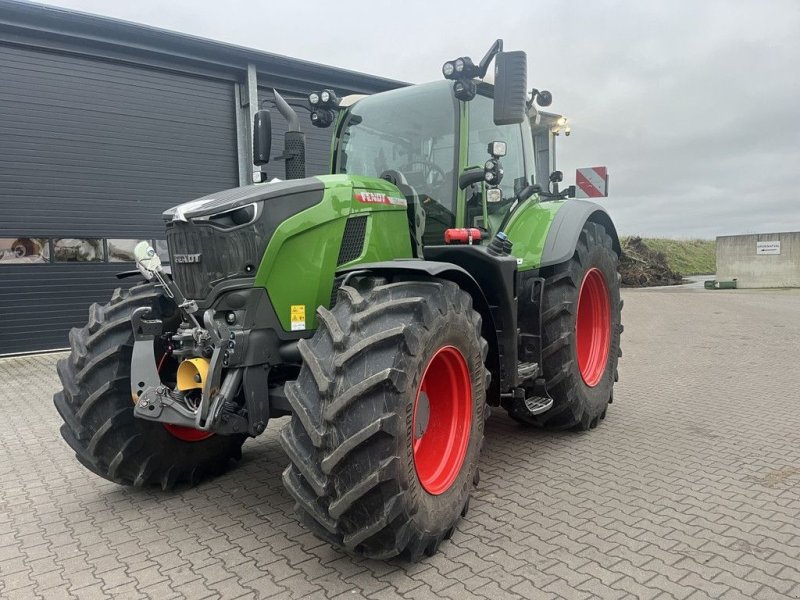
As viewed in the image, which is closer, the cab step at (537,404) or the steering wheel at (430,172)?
the steering wheel at (430,172)

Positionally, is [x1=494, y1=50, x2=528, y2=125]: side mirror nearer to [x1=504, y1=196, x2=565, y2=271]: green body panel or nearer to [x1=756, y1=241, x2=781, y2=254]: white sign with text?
[x1=504, y1=196, x2=565, y2=271]: green body panel

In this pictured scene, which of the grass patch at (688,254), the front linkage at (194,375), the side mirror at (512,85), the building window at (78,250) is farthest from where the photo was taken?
the grass patch at (688,254)

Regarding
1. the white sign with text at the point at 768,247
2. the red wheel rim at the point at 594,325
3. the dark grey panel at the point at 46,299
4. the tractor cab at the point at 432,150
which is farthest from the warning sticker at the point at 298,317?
the white sign with text at the point at 768,247

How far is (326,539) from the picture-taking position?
2766 mm

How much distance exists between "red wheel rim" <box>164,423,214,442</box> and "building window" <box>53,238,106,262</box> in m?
7.30

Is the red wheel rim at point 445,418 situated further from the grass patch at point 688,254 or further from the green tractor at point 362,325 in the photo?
the grass patch at point 688,254

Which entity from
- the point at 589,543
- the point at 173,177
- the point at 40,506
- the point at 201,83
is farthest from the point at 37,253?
the point at 589,543

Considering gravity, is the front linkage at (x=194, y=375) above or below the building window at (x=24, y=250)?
below

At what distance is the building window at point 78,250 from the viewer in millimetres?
9844

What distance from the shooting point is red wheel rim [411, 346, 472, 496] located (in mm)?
3320

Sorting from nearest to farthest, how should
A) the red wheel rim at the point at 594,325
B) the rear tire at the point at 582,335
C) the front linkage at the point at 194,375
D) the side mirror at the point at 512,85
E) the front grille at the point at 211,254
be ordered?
the front linkage at the point at 194,375 < the front grille at the point at 211,254 < the side mirror at the point at 512,85 < the rear tire at the point at 582,335 < the red wheel rim at the point at 594,325

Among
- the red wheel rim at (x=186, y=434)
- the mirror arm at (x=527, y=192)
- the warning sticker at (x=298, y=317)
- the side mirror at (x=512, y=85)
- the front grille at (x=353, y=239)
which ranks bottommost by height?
the red wheel rim at (x=186, y=434)

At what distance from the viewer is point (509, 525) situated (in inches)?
134

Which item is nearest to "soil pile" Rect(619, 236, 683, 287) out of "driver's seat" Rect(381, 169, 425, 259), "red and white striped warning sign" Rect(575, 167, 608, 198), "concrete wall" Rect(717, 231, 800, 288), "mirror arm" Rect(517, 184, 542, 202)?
"concrete wall" Rect(717, 231, 800, 288)
